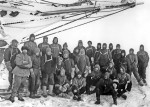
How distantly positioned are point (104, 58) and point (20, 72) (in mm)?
1897

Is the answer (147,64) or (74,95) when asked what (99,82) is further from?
(147,64)

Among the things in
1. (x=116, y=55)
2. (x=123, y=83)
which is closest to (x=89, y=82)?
(x=123, y=83)

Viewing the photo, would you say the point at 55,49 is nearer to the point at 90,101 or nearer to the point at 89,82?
the point at 89,82

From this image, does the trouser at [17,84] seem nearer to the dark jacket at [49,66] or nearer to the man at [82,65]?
the dark jacket at [49,66]

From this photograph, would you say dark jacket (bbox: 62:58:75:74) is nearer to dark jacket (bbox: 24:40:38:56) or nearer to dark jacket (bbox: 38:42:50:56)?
dark jacket (bbox: 38:42:50:56)

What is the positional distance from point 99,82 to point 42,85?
124 cm

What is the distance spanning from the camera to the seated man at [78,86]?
7227 millimetres

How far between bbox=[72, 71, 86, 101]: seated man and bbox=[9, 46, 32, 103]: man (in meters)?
1.04

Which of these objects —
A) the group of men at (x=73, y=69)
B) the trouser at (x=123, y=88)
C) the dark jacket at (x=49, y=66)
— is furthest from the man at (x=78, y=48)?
Answer: the trouser at (x=123, y=88)

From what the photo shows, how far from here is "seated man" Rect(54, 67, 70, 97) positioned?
720 cm

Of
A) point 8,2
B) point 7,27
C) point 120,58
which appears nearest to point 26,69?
point 7,27

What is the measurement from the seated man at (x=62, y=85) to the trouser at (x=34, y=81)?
1.35 ft

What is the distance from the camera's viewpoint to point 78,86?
7.26 meters

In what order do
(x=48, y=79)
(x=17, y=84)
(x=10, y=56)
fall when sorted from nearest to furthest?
(x=17, y=84)
(x=10, y=56)
(x=48, y=79)
